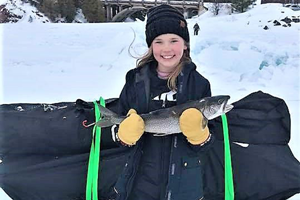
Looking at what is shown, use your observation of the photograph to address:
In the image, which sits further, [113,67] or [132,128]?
[113,67]

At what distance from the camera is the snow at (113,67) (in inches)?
219

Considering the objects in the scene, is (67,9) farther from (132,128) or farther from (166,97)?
(132,128)

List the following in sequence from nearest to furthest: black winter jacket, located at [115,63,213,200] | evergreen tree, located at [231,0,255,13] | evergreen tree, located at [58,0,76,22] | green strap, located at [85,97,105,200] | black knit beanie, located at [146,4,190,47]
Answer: black winter jacket, located at [115,63,213,200], black knit beanie, located at [146,4,190,47], green strap, located at [85,97,105,200], evergreen tree, located at [58,0,76,22], evergreen tree, located at [231,0,255,13]

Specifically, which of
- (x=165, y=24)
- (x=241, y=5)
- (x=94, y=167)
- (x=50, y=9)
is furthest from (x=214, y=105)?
(x=241, y=5)

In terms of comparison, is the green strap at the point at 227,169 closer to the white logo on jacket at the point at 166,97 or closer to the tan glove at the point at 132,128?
the white logo on jacket at the point at 166,97

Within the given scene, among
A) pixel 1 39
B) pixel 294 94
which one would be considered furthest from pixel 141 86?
pixel 1 39

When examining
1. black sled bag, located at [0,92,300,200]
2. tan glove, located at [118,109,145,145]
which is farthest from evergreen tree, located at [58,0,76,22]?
tan glove, located at [118,109,145,145]

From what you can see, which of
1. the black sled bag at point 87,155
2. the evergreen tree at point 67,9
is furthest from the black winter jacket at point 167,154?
the evergreen tree at point 67,9

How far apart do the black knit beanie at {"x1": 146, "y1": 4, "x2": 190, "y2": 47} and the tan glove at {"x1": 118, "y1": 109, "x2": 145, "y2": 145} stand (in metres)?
0.46

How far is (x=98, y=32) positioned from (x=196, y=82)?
13.3m

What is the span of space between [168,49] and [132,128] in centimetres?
46

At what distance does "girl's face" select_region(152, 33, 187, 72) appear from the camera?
6.59 ft

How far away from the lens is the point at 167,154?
6.48ft

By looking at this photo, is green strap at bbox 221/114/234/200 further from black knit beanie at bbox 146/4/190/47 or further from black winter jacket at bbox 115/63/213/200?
black knit beanie at bbox 146/4/190/47
